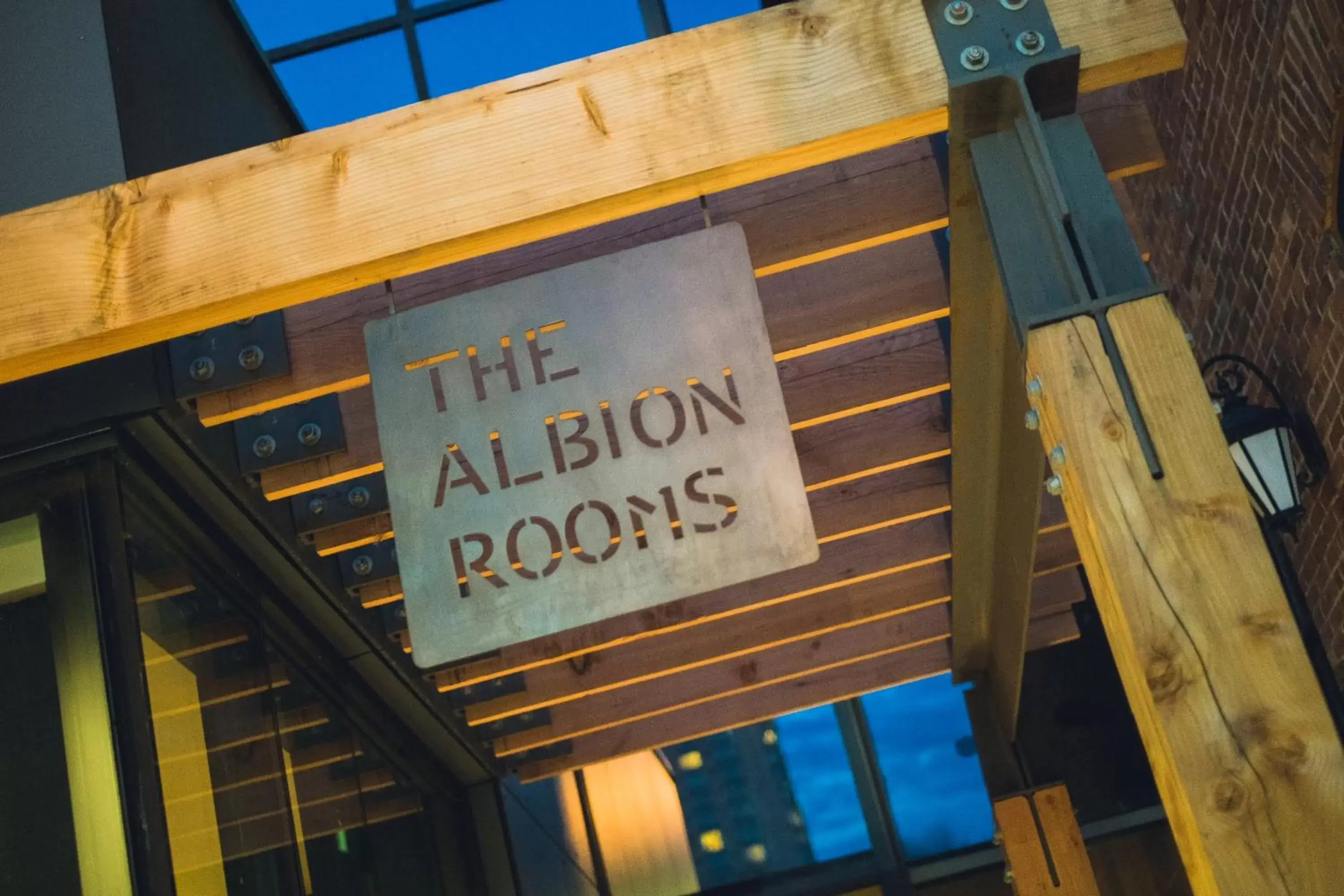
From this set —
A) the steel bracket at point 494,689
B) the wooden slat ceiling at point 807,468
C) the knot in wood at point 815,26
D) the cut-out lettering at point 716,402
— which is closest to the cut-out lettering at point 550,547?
the cut-out lettering at point 716,402

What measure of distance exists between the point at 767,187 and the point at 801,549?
1.38 m

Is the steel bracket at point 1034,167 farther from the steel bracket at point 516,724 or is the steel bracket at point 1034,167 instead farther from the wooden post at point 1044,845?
the steel bracket at point 516,724

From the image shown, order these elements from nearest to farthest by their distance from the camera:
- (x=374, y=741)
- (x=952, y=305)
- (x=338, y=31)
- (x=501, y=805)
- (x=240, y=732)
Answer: (x=952, y=305) → (x=240, y=732) → (x=374, y=741) → (x=501, y=805) → (x=338, y=31)

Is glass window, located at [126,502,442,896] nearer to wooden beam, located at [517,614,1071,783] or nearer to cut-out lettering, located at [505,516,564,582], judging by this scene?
wooden beam, located at [517,614,1071,783]

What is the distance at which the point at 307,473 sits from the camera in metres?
4.22

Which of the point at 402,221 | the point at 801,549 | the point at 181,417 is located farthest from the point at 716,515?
the point at 181,417

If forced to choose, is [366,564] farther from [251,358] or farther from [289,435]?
[251,358]

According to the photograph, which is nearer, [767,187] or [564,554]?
[564,554]

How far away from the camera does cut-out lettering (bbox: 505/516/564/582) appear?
2707 mm

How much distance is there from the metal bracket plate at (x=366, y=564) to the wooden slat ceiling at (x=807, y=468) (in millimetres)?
57

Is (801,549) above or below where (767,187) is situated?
below

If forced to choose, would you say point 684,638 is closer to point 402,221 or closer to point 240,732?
point 240,732

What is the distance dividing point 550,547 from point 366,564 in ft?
7.42

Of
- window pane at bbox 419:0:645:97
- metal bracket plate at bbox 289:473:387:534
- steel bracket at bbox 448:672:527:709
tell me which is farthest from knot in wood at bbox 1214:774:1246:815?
window pane at bbox 419:0:645:97
